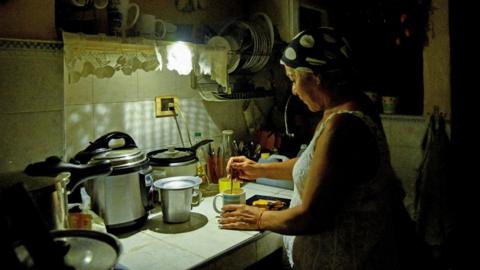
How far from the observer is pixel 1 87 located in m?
1.27

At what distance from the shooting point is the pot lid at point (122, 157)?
1320 mm

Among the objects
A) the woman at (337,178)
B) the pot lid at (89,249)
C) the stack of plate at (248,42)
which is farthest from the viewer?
the stack of plate at (248,42)

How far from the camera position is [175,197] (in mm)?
1470

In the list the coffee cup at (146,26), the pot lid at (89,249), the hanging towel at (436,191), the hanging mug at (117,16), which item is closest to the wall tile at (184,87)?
the coffee cup at (146,26)

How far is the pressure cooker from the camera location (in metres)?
1.33

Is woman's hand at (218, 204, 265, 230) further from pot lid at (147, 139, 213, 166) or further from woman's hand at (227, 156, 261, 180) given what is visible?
pot lid at (147, 139, 213, 166)

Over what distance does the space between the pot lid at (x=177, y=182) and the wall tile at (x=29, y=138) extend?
15.8 inches

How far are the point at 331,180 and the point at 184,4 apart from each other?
1.37 metres

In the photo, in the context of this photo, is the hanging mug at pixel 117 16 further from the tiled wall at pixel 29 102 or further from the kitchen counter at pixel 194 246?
the kitchen counter at pixel 194 246

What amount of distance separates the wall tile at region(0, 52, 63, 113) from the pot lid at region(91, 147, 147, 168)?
28 cm

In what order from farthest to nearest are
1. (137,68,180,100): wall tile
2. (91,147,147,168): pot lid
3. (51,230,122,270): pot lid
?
(137,68,180,100): wall tile < (91,147,147,168): pot lid < (51,230,122,270): pot lid

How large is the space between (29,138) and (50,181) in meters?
0.51

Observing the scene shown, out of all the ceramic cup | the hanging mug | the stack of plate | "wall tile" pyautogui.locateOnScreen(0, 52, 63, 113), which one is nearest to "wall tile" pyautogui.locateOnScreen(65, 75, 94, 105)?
"wall tile" pyautogui.locateOnScreen(0, 52, 63, 113)

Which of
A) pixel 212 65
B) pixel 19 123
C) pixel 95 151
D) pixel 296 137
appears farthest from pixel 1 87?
pixel 296 137
